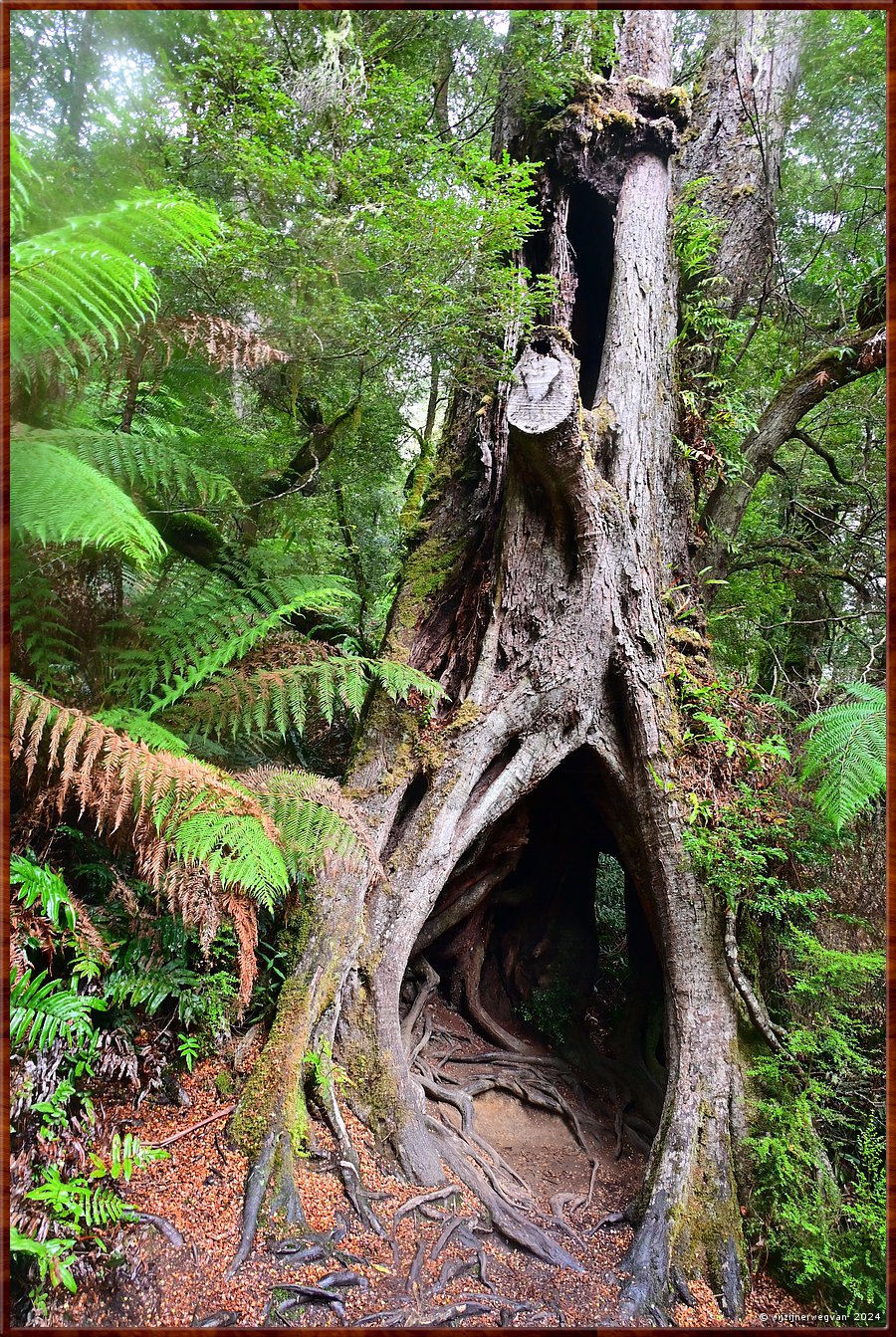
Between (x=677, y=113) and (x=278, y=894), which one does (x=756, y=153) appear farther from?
(x=278, y=894)

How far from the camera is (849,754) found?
8.00 feet

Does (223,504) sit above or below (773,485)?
below

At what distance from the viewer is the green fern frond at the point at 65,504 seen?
5.57 feet

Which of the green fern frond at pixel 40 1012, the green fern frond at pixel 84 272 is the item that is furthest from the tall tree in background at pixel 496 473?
the green fern frond at pixel 40 1012

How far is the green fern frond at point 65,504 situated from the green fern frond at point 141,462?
0.31ft

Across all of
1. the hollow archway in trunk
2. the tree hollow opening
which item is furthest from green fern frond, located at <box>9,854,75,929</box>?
the tree hollow opening

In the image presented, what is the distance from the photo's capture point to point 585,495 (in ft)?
10.9

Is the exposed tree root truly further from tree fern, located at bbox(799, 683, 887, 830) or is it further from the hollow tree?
tree fern, located at bbox(799, 683, 887, 830)

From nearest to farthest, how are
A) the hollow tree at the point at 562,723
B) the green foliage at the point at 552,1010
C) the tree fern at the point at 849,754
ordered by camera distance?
the tree fern at the point at 849,754 → the hollow tree at the point at 562,723 → the green foliage at the point at 552,1010

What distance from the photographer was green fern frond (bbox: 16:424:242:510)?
208 cm

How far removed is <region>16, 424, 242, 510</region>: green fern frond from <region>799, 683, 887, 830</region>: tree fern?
→ 2451 millimetres

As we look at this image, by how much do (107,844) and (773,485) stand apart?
16.3ft

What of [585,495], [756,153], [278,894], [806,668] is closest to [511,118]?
[756,153]

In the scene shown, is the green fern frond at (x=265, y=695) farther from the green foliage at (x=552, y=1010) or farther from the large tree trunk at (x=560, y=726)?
the green foliage at (x=552, y=1010)
